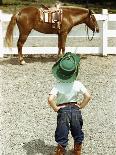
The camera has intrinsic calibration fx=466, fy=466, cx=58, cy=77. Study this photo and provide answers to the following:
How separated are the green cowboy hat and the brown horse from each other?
589 centimetres

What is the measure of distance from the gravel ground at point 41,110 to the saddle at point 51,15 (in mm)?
1013

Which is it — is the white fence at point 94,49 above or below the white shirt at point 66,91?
below

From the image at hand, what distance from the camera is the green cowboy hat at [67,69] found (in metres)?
5.04

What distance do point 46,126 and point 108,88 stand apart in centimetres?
250

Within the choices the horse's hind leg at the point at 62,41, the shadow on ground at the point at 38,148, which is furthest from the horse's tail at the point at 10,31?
the shadow on ground at the point at 38,148

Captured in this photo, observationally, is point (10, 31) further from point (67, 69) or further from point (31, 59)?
point (67, 69)

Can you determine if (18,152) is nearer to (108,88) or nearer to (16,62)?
(108,88)

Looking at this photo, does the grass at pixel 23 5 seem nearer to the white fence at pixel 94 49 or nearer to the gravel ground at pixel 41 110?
the white fence at pixel 94 49

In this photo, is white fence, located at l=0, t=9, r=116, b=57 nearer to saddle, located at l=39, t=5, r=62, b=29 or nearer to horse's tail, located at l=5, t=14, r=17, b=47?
horse's tail, located at l=5, t=14, r=17, b=47

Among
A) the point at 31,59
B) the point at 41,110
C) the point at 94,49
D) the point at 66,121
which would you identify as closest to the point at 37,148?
the point at 66,121

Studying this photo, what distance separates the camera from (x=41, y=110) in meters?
7.24

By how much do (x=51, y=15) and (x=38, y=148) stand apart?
222 inches

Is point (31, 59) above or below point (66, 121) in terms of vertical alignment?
below

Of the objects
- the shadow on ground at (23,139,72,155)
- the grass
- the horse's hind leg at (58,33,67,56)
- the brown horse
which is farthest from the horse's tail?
the grass
